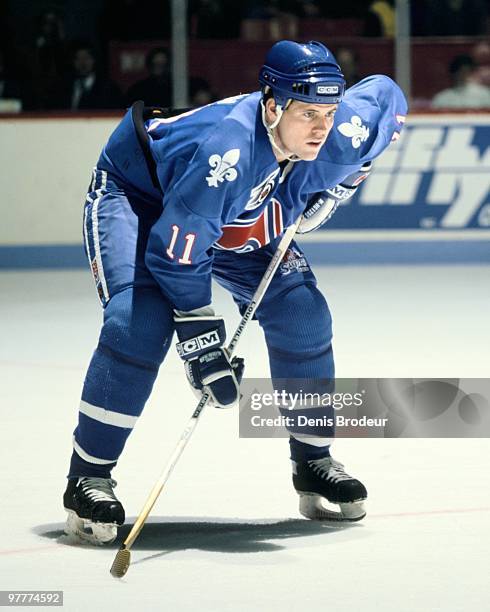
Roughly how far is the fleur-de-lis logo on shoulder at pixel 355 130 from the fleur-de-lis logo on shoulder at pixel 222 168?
1.34ft

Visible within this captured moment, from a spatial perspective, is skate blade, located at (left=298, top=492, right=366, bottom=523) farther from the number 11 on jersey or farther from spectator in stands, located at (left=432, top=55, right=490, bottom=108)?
spectator in stands, located at (left=432, top=55, right=490, bottom=108)

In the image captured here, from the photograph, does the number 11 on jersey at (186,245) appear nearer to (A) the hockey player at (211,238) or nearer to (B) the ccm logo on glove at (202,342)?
(A) the hockey player at (211,238)

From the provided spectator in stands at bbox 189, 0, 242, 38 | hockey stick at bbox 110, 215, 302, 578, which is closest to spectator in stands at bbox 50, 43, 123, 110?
spectator in stands at bbox 189, 0, 242, 38

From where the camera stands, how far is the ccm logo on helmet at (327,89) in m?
3.22

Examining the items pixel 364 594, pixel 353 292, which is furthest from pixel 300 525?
pixel 353 292

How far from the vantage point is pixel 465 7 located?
947cm

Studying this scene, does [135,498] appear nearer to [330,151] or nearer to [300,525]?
[300,525]

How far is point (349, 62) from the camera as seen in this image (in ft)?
29.9

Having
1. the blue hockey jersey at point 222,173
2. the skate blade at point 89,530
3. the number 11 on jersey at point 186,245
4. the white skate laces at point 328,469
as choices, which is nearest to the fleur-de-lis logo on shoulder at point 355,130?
the blue hockey jersey at point 222,173

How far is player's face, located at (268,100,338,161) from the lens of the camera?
3.24 meters

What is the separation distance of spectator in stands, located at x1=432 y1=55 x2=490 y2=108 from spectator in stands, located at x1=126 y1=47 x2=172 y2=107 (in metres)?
1.72

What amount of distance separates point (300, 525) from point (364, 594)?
24.9 inches

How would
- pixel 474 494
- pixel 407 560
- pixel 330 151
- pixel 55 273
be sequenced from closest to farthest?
pixel 407 560 < pixel 330 151 < pixel 474 494 < pixel 55 273

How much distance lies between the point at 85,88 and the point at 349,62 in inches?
67.7
